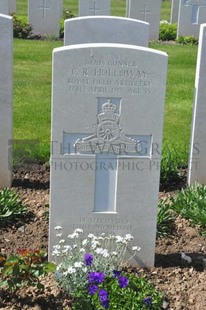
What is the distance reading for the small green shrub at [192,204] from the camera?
544 centimetres

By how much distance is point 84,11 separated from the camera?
15438 millimetres

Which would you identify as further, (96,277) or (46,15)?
(46,15)

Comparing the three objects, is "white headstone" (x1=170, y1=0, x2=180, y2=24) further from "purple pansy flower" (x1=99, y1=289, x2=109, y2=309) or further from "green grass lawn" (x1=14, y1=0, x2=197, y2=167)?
"purple pansy flower" (x1=99, y1=289, x2=109, y2=309)

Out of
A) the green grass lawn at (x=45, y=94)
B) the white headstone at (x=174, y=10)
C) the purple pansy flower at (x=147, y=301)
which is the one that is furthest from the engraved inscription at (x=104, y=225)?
the white headstone at (x=174, y=10)

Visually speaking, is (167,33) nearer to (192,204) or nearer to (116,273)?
(192,204)

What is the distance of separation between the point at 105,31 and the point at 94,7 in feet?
29.7

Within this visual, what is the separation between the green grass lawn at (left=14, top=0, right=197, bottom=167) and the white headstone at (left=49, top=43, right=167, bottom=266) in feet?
7.79

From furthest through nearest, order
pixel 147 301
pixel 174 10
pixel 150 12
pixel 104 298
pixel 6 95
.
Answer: pixel 174 10
pixel 150 12
pixel 6 95
pixel 147 301
pixel 104 298

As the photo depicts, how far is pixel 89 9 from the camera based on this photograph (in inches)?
603

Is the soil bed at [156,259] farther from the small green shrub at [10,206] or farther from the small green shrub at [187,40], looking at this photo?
the small green shrub at [187,40]

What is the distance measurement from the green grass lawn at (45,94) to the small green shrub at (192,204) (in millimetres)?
1187

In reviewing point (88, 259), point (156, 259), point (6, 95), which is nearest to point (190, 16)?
point (6, 95)

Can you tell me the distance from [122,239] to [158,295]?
543mm

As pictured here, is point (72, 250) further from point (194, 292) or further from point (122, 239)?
point (194, 292)
